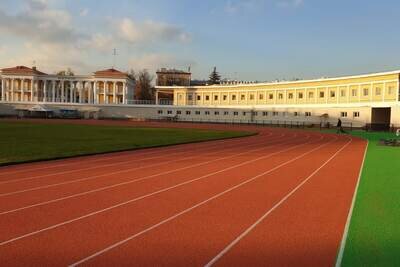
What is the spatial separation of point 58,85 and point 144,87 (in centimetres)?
2824

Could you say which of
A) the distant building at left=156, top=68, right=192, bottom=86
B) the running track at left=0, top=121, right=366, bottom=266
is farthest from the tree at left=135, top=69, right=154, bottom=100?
the running track at left=0, top=121, right=366, bottom=266

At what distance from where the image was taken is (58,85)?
115688 millimetres

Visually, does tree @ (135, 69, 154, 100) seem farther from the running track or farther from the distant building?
the running track

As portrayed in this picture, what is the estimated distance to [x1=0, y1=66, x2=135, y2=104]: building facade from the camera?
108625 millimetres

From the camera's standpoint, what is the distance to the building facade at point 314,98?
211ft

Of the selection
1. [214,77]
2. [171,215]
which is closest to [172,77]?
[214,77]

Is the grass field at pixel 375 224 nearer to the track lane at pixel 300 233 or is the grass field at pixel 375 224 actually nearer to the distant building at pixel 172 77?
the track lane at pixel 300 233

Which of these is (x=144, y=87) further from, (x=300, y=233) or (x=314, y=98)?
(x=300, y=233)

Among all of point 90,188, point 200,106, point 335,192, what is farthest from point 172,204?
point 200,106

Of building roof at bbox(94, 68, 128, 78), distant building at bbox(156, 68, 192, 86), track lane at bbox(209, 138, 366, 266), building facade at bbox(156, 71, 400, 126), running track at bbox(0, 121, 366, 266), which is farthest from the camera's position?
distant building at bbox(156, 68, 192, 86)

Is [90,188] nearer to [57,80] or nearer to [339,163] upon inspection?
[339,163]

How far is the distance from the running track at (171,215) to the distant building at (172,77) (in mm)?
131601

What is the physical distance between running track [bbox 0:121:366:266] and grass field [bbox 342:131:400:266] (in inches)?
11.7

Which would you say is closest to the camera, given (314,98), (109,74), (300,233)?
(300,233)
